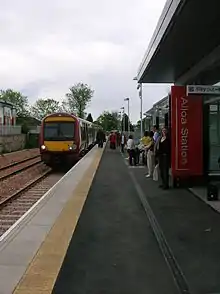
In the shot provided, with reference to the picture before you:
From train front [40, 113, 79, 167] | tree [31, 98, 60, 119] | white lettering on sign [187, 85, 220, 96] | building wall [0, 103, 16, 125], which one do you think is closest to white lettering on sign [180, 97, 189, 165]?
white lettering on sign [187, 85, 220, 96]

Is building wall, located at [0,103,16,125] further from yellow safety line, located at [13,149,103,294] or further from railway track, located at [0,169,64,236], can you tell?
yellow safety line, located at [13,149,103,294]

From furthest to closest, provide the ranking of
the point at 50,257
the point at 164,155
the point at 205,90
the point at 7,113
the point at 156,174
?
the point at 7,113, the point at 156,174, the point at 164,155, the point at 205,90, the point at 50,257

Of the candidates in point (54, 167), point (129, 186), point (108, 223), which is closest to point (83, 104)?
point (54, 167)

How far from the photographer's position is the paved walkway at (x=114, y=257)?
5.46m

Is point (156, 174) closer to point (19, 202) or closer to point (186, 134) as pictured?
point (186, 134)

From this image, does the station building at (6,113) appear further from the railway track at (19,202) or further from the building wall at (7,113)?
the railway track at (19,202)

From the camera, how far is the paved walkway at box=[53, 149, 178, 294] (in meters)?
5.46

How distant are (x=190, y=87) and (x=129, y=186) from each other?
4.08 metres

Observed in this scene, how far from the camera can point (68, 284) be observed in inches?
219

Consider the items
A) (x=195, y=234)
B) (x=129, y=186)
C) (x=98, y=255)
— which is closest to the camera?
(x=98, y=255)

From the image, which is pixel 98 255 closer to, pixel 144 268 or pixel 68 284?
pixel 144 268

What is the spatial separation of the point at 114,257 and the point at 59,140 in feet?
69.1

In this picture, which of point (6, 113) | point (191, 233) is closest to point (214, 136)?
point (191, 233)

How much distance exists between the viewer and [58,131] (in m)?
27.6
